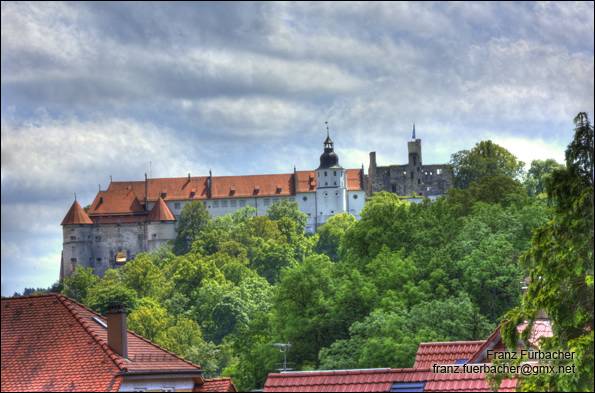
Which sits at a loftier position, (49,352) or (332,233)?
(332,233)

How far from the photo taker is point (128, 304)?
461 feet

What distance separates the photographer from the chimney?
28453 millimetres

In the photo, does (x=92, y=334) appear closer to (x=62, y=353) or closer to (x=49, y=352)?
(x=62, y=353)

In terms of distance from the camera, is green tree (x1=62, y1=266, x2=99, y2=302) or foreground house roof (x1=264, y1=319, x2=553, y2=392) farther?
green tree (x1=62, y1=266, x2=99, y2=302)

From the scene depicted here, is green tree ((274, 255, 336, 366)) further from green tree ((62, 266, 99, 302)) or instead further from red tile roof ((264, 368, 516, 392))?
green tree ((62, 266, 99, 302))

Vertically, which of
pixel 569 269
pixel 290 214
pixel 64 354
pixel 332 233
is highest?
pixel 290 214

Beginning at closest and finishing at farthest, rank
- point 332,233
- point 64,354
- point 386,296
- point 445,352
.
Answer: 1. point 64,354
2. point 445,352
3. point 386,296
4. point 332,233

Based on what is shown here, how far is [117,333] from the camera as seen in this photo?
28.5 m

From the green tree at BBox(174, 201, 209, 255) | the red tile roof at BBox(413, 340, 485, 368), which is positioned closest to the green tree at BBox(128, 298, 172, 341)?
the green tree at BBox(174, 201, 209, 255)

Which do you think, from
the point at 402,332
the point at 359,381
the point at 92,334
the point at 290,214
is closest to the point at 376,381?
the point at 359,381

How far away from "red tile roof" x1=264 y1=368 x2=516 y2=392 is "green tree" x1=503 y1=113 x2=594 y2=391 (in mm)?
1076

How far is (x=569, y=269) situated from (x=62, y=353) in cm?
1024

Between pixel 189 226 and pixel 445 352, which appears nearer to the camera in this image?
pixel 445 352

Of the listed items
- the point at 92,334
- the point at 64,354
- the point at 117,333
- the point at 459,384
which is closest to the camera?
the point at 459,384
